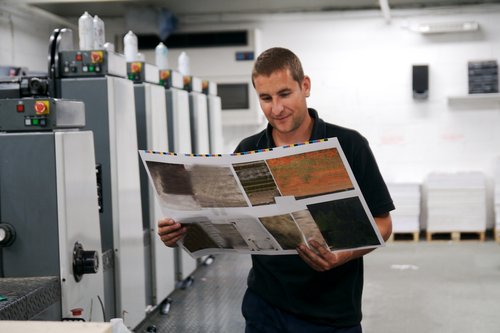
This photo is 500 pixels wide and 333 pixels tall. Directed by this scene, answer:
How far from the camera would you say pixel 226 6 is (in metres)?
8.42

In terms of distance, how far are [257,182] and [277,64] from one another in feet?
1.22

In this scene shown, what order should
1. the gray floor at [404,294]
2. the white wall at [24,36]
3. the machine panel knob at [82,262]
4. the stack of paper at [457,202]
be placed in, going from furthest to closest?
the stack of paper at [457,202]
the white wall at [24,36]
the gray floor at [404,294]
the machine panel knob at [82,262]

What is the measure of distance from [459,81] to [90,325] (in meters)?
7.80

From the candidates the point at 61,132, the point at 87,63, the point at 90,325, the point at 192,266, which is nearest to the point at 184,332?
the point at 192,266

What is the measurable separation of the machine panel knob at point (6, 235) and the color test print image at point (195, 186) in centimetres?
89

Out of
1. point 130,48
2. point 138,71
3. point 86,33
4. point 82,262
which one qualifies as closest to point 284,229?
point 82,262

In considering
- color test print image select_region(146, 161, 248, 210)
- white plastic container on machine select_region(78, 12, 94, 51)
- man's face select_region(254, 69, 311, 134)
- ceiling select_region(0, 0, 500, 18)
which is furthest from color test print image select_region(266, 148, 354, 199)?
ceiling select_region(0, 0, 500, 18)

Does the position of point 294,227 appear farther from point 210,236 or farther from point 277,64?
point 277,64

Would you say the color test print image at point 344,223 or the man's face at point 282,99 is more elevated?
the man's face at point 282,99

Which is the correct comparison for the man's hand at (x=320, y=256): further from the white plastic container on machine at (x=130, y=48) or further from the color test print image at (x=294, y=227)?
the white plastic container on machine at (x=130, y=48)

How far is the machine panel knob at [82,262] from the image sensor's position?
8.70 feet

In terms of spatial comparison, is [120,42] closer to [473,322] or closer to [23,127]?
[473,322]

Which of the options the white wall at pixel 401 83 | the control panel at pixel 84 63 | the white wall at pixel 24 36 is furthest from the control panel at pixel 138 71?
the white wall at pixel 401 83

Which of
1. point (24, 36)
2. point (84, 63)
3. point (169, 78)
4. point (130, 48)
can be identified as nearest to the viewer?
point (84, 63)
